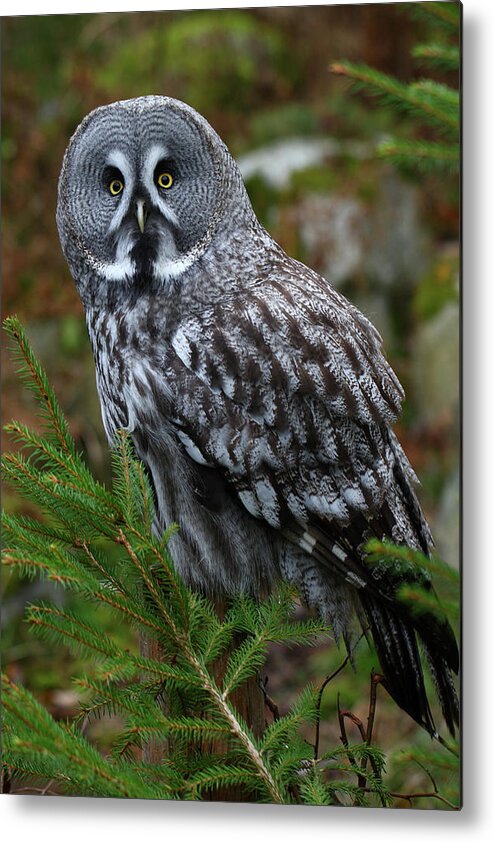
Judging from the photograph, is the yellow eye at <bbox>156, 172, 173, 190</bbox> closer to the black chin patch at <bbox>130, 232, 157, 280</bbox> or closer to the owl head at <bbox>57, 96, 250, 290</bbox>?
the owl head at <bbox>57, 96, 250, 290</bbox>

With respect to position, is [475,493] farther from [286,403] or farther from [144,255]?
[144,255]

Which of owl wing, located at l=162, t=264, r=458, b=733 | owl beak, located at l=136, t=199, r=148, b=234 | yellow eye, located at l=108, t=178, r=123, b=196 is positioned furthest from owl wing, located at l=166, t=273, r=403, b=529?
yellow eye, located at l=108, t=178, r=123, b=196

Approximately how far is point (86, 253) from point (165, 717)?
1.12 m

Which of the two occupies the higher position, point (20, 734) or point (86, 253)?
point (86, 253)

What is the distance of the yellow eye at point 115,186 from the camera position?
241 cm

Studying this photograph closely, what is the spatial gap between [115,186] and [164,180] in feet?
0.39

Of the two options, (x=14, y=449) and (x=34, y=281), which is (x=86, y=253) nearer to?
(x=34, y=281)

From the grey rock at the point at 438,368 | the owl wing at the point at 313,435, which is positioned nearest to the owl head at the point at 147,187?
the owl wing at the point at 313,435

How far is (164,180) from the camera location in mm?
2402

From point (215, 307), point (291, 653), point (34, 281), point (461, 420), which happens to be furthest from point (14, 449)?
point (461, 420)

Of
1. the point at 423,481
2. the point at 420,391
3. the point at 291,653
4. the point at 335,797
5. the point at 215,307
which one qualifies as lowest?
the point at 335,797

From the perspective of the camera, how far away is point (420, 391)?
256 cm

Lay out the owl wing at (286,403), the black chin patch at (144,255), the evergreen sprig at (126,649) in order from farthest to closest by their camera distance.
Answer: the black chin patch at (144,255), the owl wing at (286,403), the evergreen sprig at (126,649)

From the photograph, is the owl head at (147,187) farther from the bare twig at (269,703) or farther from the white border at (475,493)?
the bare twig at (269,703)
